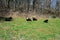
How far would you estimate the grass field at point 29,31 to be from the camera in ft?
24.3

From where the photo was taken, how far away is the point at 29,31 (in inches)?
324

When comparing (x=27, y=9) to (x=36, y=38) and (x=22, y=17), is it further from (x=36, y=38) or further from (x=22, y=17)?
(x=36, y=38)

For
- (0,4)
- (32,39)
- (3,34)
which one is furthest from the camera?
(0,4)

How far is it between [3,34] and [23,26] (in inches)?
63.0

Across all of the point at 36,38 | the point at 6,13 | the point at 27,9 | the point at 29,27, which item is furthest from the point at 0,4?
the point at 36,38

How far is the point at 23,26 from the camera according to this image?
29.6ft

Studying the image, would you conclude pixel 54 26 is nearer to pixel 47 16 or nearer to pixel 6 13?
pixel 47 16

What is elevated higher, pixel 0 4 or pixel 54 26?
pixel 0 4

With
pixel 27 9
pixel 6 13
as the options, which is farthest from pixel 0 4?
pixel 27 9

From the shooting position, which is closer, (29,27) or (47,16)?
(29,27)

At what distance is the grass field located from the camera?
7412mm

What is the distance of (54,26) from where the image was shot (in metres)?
9.34

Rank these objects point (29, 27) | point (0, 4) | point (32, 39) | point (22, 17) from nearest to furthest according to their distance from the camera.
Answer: point (32, 39) → point (29, 27) → point (22, 17) → point (0, 4)

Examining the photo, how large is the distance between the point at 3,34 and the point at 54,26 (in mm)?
3019
